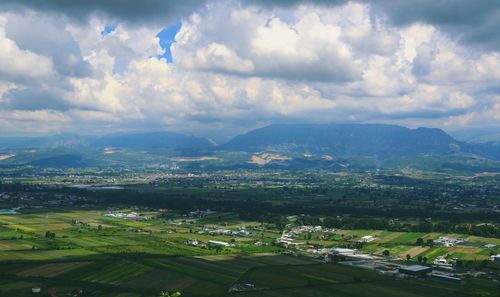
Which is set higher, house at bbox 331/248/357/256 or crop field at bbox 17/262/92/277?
crop field at bbox 17/262/92/277

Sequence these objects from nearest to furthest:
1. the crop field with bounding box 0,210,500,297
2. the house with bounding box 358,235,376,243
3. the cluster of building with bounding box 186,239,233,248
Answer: the crop field with bounding box 0,210,500,297 < the cluster of building with bounding box 186,239,233,248 < the house with bounding box 358,235,376,243

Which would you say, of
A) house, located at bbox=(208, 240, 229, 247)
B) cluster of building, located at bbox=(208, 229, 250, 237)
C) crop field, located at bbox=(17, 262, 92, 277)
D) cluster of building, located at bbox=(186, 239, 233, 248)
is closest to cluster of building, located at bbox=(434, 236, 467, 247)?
cluster of building, located at bbox=(208, 229, 250, 237)

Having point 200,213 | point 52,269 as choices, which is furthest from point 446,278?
point 200,213

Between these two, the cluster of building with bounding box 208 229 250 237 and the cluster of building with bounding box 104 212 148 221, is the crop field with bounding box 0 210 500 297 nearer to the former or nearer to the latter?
the cluster of building with bounding box 208 229 250 237

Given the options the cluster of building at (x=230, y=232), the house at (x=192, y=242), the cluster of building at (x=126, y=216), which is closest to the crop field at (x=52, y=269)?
the house at (x=192, y=242)

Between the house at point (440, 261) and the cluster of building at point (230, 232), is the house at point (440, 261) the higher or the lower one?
the lower one

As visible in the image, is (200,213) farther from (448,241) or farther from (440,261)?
(440,261)

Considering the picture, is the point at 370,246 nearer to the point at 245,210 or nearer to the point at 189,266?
the point at 189,266

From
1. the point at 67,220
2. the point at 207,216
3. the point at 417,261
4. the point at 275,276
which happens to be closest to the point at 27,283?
the point at 275,276

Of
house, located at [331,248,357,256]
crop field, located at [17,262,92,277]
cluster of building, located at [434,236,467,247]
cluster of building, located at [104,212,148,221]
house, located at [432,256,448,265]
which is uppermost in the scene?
cluster of building, located at [104,212,148,221]

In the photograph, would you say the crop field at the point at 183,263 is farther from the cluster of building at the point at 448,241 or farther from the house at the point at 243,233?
the cluster of building at the point at 448,241

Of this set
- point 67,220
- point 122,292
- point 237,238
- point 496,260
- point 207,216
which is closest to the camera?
point 122,292
